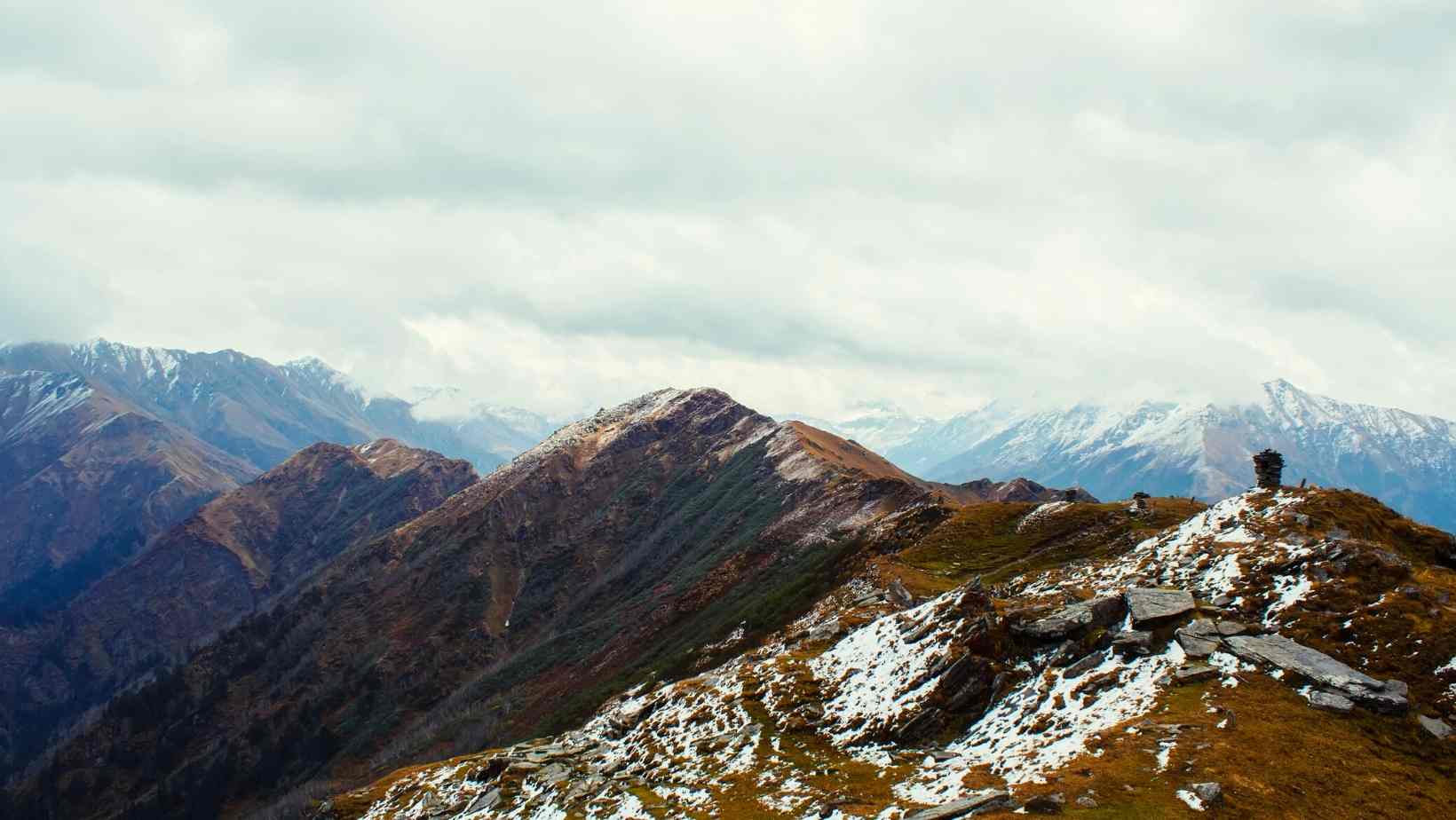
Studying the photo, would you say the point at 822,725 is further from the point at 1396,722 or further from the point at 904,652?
the point at 1396,722

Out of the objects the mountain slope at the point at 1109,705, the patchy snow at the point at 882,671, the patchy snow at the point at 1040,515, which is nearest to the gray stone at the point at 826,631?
the mountain slope at the point at 1109,705

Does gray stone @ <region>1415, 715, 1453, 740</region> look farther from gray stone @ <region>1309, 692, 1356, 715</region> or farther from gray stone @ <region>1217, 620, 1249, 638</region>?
gray stone @ <region>1217, 620, 1249, 638</region>

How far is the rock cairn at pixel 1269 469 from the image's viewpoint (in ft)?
223

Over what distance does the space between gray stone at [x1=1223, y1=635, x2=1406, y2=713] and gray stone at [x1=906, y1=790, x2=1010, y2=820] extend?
1715 centimetres

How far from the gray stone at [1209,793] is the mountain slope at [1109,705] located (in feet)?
0.24

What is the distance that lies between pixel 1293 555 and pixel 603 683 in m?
158

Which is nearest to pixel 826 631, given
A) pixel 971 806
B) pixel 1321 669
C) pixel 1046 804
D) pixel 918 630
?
pixel 918 630

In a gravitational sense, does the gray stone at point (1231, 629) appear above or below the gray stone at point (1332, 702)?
above

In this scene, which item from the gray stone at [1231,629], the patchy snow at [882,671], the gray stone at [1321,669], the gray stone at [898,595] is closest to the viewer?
the gray stone at [1321,669]

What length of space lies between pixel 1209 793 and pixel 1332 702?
10.6 meters

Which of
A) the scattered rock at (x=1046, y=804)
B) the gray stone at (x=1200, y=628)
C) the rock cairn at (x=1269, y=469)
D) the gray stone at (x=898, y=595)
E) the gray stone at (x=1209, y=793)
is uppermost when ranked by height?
the rock cairn at (x=1269, y=469)

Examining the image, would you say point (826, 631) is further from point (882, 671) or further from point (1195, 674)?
point (1195, 674)

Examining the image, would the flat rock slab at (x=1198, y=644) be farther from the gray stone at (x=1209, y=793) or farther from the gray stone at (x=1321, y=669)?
the gray stone at (x=1209, y=793)

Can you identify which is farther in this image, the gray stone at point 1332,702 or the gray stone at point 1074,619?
the gray stone at point 1074,619
